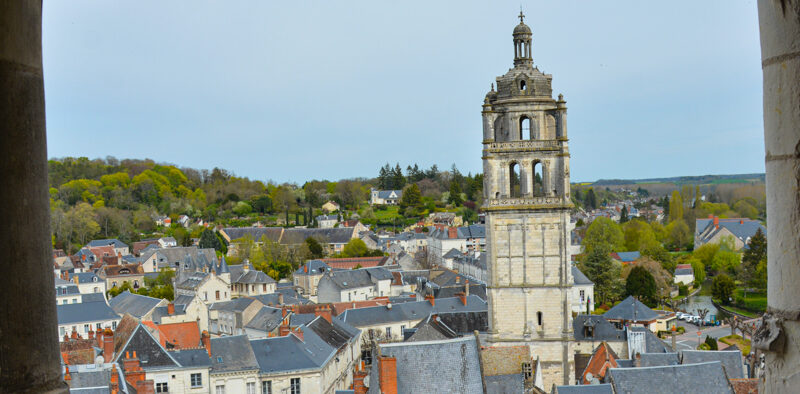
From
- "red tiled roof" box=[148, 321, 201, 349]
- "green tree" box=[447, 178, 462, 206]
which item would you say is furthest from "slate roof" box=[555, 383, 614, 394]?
"green tree" box=[447, 178, 462, 206]

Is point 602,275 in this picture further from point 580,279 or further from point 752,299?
point 752,299

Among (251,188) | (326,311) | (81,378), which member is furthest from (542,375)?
(251,188)

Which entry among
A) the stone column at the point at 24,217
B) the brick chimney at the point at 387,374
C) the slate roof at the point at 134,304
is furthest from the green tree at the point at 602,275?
the stone column at the point at 24,217

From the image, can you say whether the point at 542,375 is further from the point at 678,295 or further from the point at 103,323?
the point at 678,295

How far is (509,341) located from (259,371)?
35.4 feet

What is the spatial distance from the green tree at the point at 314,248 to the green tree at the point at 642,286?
35.2 meters

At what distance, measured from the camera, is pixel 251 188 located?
393 ft

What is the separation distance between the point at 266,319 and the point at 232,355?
13374 mm

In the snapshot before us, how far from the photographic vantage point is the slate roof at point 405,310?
40125mm

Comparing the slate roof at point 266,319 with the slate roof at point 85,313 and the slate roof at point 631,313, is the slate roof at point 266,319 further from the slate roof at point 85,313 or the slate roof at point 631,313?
the slate roof at point 631,313

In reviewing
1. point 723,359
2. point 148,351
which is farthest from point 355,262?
point 723,359

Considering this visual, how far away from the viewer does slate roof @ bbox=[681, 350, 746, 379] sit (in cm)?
2070

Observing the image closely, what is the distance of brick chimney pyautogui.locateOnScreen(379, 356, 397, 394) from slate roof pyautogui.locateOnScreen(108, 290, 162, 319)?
30.5 meters

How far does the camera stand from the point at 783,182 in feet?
6.14
